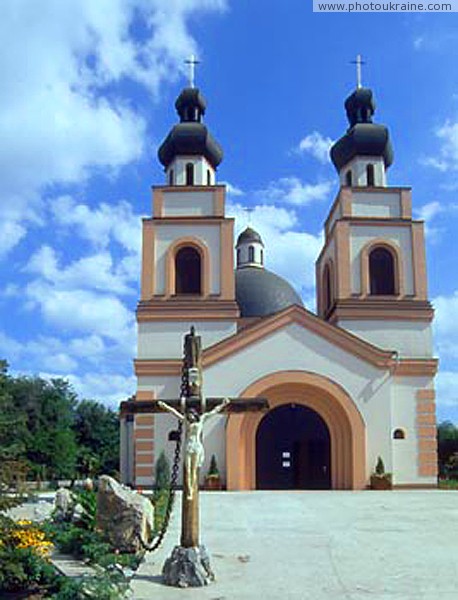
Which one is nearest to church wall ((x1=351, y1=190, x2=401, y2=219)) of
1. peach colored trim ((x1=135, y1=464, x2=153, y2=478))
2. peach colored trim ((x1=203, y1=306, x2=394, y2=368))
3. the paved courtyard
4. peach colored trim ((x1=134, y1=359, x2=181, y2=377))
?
peach colored trim ((x1=203, y1=306, x2=394, y2=368))

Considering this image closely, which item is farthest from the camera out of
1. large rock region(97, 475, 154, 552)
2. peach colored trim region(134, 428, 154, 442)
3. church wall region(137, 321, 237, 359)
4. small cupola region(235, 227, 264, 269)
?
small cupola region(235, 227, 264, 269)

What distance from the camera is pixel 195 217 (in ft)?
103

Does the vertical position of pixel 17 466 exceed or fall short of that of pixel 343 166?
it falls short

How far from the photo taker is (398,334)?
30.4 meters

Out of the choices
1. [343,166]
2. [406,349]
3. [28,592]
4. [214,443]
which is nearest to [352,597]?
[28,592]

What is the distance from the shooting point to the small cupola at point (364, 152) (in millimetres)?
32500

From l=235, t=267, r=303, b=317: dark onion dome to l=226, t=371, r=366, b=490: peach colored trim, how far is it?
768cm

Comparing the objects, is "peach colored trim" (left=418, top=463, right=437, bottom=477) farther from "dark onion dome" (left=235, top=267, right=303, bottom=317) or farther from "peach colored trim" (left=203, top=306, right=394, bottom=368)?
"dark onion dome" (left=235, top=267, right=303, bottom=317)

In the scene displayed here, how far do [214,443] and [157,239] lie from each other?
8820 mm

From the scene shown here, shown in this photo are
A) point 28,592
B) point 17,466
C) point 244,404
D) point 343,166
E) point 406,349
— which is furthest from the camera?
point 343,166

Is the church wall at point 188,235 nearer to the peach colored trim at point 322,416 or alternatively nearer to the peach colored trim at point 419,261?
the peach colored trim at point 322,416

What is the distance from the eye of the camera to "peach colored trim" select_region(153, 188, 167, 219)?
31.8 metres

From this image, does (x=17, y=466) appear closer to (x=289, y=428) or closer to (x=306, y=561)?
(x=306, y=561)

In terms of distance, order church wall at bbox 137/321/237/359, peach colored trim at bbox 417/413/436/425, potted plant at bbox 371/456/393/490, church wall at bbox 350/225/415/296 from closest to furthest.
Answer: potted plant at bbox 371/456/393/490, peach colored trim at bbox 417/413/436/425, church wall at bbox 137/321/237/359, church wall at bbox 350/225/415/296
